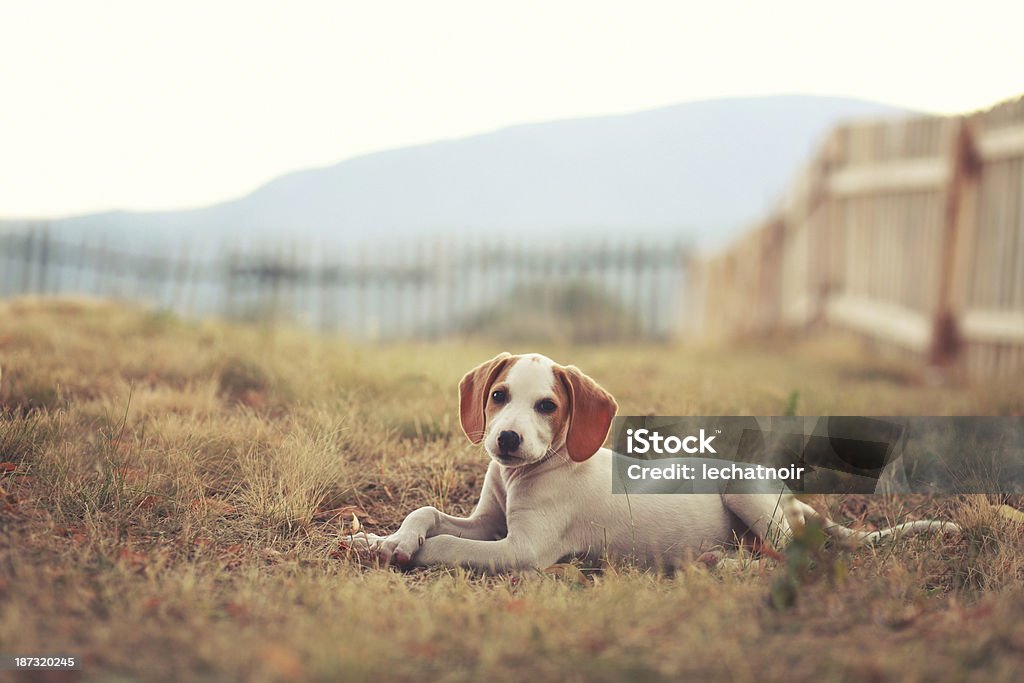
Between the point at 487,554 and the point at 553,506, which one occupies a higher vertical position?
the point at 553,506

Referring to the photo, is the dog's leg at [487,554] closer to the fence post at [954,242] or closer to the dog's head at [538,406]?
the dog's head at [538,406]

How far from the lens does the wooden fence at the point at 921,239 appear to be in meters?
9.34

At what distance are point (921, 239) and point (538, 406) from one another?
876 cm

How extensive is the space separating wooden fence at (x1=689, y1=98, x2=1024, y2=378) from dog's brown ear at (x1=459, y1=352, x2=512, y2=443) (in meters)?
6.71

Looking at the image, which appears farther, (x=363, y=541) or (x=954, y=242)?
(x=954, y=242)

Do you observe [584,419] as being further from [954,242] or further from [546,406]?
[954,242]

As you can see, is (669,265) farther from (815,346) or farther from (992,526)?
(992,526)

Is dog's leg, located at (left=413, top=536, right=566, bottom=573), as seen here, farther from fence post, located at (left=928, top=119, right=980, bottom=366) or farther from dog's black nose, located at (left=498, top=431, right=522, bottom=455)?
fence post, located at (left=928, top=119, right=980, bottom=366)

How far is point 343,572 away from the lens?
349 centimetres

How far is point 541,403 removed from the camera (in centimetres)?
354

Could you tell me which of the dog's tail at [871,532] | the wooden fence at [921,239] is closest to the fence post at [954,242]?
the wooden fence at [921,239]

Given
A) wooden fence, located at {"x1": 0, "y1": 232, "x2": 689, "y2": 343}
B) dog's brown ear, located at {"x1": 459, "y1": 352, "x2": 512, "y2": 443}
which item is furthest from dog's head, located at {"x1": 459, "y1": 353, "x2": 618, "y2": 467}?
wooden fence, located at {"x1": 0, "y1": 232, "x2": 689, "y2": 343}

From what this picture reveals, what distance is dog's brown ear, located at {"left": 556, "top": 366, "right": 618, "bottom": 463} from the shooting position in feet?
11.9

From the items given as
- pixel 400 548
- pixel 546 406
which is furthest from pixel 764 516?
pixel 400 548
